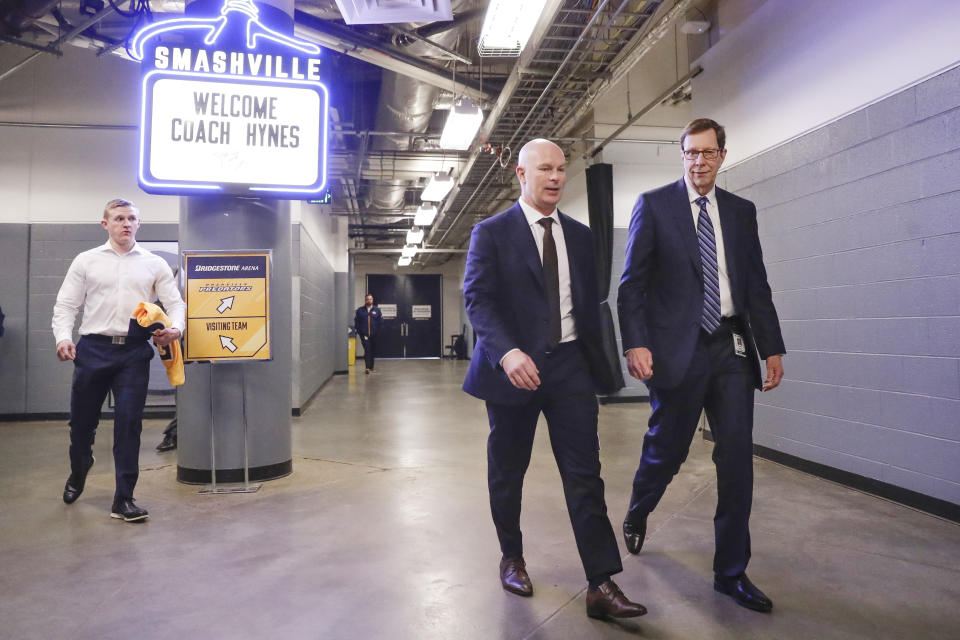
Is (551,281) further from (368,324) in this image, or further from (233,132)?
(368,324)

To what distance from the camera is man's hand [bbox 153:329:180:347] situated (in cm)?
307

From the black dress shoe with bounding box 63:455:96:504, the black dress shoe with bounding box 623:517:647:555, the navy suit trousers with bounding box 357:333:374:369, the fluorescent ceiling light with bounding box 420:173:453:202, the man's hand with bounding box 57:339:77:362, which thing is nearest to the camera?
the black dress shoe with bounding box 623:517:647:555

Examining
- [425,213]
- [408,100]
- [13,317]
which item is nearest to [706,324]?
[408,100]

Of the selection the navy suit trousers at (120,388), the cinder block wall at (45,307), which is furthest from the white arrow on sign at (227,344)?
the cinder block wall at (45,307)

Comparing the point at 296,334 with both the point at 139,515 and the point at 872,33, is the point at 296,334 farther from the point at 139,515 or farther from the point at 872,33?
the point at 872,33

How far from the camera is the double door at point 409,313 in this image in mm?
21859

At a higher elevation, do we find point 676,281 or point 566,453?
point 676,281

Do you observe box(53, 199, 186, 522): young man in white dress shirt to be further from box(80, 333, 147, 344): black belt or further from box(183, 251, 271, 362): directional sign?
box(183, 251, 271, 362): directional sign

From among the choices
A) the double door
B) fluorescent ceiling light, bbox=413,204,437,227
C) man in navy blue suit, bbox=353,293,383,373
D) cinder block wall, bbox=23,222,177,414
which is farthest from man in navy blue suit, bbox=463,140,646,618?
the double door

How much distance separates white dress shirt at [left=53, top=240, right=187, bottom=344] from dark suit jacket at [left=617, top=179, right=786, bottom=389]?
7.66 ft

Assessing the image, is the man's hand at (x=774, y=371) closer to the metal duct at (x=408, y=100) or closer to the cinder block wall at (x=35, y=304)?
the metal duct at (x=408, y=100)

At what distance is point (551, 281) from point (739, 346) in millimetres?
671

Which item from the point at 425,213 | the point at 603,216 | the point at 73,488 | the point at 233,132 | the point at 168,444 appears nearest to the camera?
the point at 73,488

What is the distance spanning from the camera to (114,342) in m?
3.05
